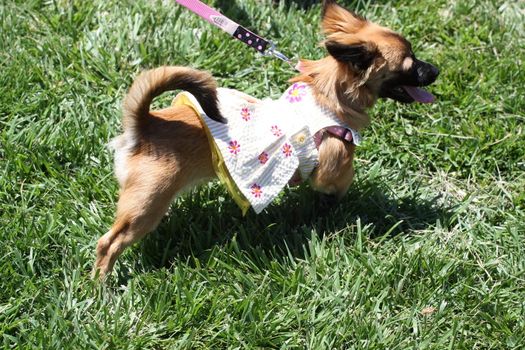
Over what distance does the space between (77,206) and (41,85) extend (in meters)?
1.10

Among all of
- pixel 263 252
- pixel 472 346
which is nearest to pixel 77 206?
pixel 263 252

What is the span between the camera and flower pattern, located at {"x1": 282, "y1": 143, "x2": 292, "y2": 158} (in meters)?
3.66

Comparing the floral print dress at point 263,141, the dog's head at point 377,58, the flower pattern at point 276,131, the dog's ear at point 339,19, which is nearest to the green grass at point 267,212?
the floral print dress at point 263,141

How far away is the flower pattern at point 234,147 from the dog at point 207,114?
115 mm

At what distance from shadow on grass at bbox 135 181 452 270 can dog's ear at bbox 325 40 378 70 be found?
0.81m

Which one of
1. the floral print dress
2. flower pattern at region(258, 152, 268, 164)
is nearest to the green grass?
the floral print dress

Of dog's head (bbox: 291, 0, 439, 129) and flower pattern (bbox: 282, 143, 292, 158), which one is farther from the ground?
dog's head (bbox: 291, 0, 439, 129)

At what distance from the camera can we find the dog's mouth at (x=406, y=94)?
12.5ft

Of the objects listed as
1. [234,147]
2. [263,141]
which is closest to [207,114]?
[234,147]

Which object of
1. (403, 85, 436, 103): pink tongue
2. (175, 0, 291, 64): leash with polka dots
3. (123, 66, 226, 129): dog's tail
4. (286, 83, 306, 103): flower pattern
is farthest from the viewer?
(175, 0, 291, 64): leash with polka dots

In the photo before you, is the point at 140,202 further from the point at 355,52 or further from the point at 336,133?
the point at 355,52

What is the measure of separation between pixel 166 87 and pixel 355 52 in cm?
89

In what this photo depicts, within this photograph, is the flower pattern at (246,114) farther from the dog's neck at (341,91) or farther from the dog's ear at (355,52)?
the dog's ear at (355,52)

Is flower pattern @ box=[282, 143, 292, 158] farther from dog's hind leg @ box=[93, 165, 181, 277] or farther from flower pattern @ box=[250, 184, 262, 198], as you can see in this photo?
dog's hind leg @ box=[93, 165, 181, 277]
